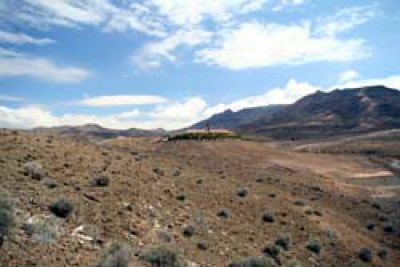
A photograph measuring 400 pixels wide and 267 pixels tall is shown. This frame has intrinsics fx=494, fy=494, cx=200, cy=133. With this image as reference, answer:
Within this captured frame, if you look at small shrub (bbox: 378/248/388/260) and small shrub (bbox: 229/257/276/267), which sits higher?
small shrub (bbox: 229/257/276/267)

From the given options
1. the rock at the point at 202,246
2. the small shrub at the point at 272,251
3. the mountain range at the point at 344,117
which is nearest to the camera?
the rock at the point at 202,246

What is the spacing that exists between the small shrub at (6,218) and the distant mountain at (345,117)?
418 ft

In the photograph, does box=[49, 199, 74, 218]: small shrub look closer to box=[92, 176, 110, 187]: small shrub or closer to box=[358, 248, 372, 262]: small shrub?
box=[92, 176, 110, 187]: small shrub

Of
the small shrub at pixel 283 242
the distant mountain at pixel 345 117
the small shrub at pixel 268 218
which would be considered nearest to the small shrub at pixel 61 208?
the small shrub at pixel 283 242

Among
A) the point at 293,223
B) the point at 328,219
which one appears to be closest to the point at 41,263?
the point at 293,223

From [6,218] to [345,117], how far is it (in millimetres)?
159294

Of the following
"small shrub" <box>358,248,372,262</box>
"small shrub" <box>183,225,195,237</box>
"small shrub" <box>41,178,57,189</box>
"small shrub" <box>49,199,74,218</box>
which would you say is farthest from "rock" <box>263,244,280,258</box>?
"small shrub" <box>41,178,57,189</box>

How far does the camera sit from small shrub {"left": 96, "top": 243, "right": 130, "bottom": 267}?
1361 cm

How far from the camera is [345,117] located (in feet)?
536

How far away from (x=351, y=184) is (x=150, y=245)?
114 feet

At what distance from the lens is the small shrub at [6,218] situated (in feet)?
44.4

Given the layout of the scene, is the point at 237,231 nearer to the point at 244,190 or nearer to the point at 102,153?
the point at 244,190

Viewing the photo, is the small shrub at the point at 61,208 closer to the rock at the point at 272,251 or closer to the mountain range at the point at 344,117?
the rock at the point at 272,251

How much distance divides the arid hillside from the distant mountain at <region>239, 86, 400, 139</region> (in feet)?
343
